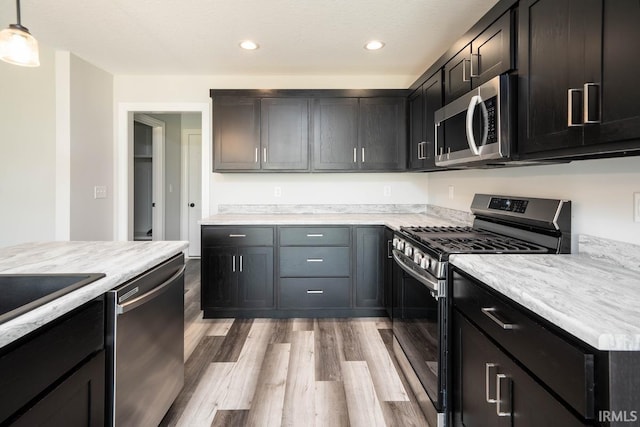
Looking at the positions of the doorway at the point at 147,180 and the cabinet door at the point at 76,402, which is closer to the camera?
the cabinet door at the point at 76,402

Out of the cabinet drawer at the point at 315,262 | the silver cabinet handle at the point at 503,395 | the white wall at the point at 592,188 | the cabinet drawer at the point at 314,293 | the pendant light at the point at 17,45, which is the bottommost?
the cabinet drawer at the point at 314,293

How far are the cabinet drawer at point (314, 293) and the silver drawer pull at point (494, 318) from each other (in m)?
1.90

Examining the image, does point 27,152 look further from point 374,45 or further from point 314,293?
point 374,45

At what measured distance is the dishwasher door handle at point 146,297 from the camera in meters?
1.21

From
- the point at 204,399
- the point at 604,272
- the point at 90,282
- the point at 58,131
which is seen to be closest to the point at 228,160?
the point at 58,131

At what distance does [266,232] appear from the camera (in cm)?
304

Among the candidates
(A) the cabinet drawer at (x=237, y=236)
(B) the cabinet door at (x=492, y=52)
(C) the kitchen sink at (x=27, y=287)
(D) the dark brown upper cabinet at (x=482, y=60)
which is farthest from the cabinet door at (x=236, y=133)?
(C) the kitchen sink at (x=27, y=287)

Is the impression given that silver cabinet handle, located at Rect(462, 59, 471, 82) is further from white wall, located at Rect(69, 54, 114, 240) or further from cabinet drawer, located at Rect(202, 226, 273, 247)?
white wall, located at Rect(69, 54, 114, 240)

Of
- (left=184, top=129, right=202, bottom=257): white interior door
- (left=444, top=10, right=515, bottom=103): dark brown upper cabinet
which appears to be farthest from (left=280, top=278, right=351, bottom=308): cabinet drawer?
(left=184, top=129, right=202, bottom=257): white interior door

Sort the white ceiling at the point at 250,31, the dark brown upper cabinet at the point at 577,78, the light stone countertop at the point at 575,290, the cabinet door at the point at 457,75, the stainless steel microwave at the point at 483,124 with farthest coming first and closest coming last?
1. the white ceiling at the point at 250,31
2. the cabinet door at the point at 457,75
3. the stainless steel microwave at the point at 483,124
4. the dark brown upper cabinet at the point at 577,78
5. the light stone countertop at the point at 575,290

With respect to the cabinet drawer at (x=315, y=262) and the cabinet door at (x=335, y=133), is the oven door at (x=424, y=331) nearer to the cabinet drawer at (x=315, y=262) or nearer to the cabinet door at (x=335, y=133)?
the cabinet drawer at (x=315, y=262)

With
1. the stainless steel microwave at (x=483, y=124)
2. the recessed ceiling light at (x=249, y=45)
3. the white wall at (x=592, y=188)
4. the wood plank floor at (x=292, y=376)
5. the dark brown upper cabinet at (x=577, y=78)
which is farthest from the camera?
the recessed ceiling light at (x=249, y=45)

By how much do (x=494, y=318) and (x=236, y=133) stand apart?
2838mm

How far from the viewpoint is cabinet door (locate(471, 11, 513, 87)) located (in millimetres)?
1595
